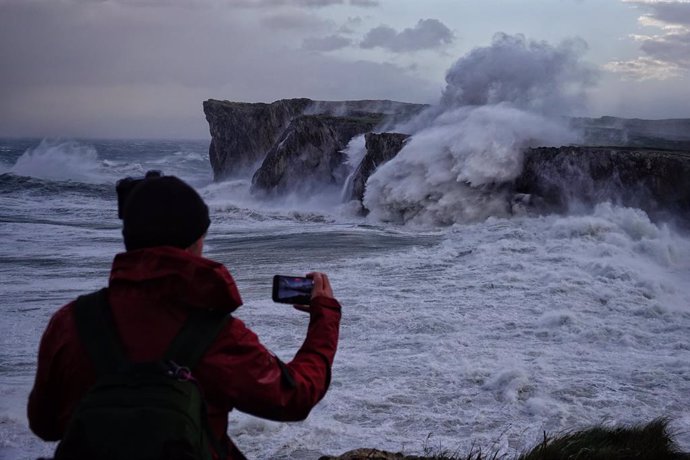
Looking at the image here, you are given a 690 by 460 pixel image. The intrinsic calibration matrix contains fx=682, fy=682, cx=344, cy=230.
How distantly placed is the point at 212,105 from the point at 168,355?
43562mm

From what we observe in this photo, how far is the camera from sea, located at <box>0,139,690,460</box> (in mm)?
5473

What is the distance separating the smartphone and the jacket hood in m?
0.46

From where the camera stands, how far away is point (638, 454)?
174 inches

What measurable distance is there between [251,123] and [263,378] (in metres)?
38.8

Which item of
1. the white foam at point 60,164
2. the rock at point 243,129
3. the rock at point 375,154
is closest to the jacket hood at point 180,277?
the rock at point 375,154

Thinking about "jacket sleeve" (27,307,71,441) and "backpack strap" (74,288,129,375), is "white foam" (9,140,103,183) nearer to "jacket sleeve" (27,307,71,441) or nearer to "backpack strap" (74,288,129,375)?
"jacket sleeve" (27,307,71,441)

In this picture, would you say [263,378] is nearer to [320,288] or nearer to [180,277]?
[180,277]

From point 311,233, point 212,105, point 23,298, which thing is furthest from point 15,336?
point 212,105

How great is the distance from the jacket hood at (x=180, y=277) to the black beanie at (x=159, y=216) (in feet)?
0.19

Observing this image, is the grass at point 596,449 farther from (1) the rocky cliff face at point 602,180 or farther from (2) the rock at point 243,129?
(2) the rock at point 243,129

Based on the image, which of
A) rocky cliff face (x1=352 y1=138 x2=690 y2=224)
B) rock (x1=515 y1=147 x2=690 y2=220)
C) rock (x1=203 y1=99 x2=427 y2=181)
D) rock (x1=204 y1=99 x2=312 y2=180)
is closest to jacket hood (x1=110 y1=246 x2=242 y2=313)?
rocky cliff face (x1=352 y1=138 x2=690 y2=224)

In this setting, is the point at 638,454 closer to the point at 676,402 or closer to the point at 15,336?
the point at 676,402

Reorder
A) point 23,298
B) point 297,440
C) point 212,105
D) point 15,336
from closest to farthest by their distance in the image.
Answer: point 297,440 < point 15,336 < point 23,298 < point 212,105

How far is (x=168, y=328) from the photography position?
5.90ft
